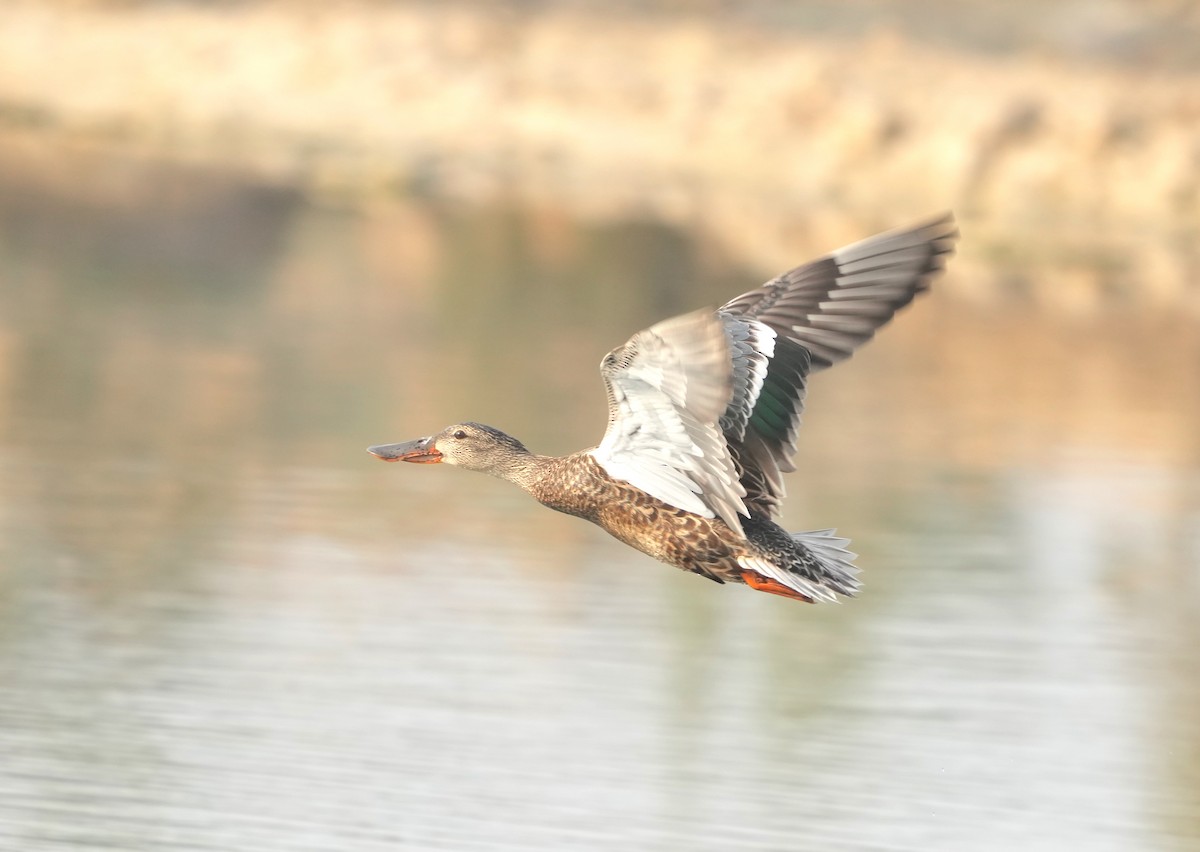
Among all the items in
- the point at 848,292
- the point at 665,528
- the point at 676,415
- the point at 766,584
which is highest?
the point at 848,292

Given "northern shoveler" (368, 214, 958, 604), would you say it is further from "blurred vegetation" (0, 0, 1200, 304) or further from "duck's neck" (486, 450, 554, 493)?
"blurred vegetation" (0, 0, 1200, 304)

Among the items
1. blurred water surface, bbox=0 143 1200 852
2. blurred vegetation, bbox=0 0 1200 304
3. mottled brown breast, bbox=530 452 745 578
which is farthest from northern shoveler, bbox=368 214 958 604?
blurred vegetation, bbox=0 0 1200 304

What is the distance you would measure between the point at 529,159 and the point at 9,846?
71.4ft

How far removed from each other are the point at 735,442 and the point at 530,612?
11.3 ft

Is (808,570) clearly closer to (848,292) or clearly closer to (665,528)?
(665,528)

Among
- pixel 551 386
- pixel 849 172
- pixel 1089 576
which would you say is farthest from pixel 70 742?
pixel 849 172

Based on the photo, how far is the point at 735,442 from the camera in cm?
800

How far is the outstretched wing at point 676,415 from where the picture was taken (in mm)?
6840

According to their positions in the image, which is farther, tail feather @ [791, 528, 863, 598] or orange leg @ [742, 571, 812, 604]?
tail feather @ [791, 528, 863, 598]

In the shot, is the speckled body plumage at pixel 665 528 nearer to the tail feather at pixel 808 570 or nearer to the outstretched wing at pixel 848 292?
the tail feather at pixel 808 570

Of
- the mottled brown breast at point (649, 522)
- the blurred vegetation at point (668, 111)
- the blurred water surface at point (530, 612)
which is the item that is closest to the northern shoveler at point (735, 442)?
the mottled brown breast at point (649, 522)

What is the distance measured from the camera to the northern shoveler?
7.34 metres

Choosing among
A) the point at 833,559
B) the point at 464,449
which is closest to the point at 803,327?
the point at 833,559

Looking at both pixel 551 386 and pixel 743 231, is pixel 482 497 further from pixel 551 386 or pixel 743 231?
pixel 743 231
